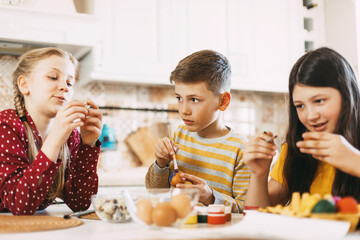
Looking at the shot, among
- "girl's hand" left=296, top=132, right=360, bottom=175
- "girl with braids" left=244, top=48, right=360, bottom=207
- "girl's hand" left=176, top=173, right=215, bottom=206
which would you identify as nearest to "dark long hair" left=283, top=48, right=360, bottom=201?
"girl with braids" left=244, top=48, right=360, bottom=207

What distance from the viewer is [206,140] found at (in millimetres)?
1639

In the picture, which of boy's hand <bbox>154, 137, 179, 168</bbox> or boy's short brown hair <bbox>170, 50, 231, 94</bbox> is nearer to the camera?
boy's hand <bbox>154, 137, 179, 168</bbox>

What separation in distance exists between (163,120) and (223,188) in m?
1.63

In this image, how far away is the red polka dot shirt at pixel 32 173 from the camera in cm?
116

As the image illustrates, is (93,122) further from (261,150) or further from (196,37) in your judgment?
(196,37)

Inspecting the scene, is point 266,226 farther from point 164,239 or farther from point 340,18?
point 340,18

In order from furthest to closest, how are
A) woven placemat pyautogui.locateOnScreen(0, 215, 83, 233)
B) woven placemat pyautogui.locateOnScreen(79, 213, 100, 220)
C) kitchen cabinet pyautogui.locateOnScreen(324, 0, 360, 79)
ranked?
kitchen cabinet pyautogui.locateOnScreen(324, 0, 360, 79)
woven placemat pyautogui.locateOnScreen(79, 213, 100, 220)
woven placemat pyautogui.locateOnScreen(0, 215, 83, 233)

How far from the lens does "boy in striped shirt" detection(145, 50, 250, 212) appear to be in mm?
1506

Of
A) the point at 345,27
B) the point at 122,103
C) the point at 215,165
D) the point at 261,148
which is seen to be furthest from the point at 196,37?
the point at 261,148

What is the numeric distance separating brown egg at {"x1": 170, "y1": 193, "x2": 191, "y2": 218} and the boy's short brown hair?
774 mm

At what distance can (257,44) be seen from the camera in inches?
124

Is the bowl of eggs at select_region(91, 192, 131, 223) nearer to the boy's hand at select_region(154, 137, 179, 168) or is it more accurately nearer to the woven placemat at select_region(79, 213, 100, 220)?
the woven placemat at select_region(79, 213, 100, 220)

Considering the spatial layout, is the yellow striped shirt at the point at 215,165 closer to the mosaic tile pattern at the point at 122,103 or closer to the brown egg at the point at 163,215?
the brown egg at the point at 163,215

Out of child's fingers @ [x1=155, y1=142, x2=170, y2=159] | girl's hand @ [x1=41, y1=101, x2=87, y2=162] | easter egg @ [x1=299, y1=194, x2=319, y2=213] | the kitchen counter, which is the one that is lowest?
the kitchen counter
